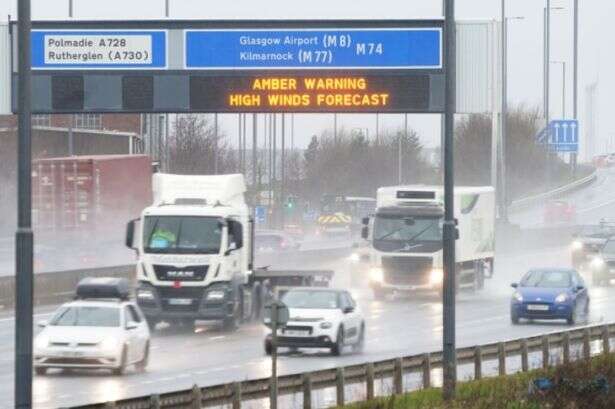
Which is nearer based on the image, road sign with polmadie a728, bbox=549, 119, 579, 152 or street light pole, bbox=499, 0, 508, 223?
street light pole, bbox=499, 0, 508, 223

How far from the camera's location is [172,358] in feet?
117

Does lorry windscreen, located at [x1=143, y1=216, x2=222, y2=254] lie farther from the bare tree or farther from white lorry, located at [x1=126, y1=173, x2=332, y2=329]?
the bare tree

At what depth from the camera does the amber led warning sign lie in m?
31.2

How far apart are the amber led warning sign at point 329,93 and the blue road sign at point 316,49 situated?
0.96 ft

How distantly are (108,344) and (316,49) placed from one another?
6.26 meters

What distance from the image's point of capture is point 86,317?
3262 centimetres

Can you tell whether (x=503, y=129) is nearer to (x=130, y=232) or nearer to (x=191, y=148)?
(x=191, y=148)

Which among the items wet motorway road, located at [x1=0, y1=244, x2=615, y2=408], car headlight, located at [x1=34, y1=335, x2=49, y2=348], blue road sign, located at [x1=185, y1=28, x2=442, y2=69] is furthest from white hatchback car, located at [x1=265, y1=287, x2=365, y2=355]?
blue road sign, located at [x1=185, y1=28, x2=442, y2=69]

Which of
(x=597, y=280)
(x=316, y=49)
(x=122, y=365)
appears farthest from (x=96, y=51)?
(x=597, y=280)

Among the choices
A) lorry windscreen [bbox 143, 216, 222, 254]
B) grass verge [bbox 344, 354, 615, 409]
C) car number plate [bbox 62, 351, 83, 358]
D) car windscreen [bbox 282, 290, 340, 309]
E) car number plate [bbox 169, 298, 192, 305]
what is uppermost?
lorry windscreen [bbox 143, 216, 222, 254]

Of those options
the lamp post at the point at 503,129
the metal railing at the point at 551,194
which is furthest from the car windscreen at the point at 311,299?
the metal railing at the point at 551,194

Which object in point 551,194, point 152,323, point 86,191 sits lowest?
point 152,323

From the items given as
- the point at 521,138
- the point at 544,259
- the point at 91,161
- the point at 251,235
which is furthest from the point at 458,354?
the point at 521,138

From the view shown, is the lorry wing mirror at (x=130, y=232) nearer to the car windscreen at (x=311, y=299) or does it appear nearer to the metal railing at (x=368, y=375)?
the car windscreen at (x=311, y=299)
